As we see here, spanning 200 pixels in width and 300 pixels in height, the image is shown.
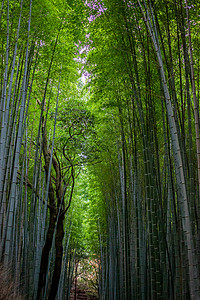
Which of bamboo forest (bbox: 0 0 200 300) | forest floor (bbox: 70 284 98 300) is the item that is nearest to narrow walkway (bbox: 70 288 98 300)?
forest floor (bbox: 70 284 98 300)

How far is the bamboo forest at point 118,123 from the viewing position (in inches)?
104

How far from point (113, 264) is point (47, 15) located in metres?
5.72

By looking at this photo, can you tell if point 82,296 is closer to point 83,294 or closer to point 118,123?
point 83,294

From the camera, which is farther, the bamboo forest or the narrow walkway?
the narrow walkway

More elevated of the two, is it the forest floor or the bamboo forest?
the bamboo forest

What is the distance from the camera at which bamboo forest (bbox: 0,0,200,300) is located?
265cm

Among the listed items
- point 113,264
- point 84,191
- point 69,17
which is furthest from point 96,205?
point 69,17

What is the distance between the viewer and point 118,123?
5.07 meters

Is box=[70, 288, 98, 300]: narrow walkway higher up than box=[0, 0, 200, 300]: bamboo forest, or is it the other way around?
box=[0, 0, 200, 300]: bamboo forest

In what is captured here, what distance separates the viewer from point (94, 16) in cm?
374

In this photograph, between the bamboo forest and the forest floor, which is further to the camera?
the forest floor

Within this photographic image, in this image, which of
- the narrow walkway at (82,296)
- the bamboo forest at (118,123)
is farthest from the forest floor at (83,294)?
A: the bamboo forest at (118,123)

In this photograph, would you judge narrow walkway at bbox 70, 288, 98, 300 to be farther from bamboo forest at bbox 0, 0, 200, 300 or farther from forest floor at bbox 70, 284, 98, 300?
bamboo forest at bbox 0, 0, 200, 300

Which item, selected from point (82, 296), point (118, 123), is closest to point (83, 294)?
point (82, 296)
